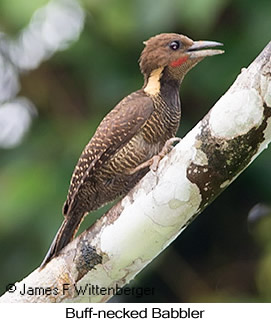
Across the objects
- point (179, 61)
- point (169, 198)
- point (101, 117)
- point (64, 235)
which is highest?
point (179, 61)

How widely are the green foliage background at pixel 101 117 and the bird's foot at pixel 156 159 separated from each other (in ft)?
2.93

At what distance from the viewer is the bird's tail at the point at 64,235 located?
327cm

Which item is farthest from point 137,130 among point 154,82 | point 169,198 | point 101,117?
point 101,117

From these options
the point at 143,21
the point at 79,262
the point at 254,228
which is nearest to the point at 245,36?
the point at 143,21

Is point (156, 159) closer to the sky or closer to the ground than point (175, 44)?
closer to the ground

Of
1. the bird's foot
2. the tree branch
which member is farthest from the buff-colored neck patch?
the tree branch

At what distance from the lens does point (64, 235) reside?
3414 millimetres

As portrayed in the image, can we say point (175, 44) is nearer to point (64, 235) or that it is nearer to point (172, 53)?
point (172, 53)

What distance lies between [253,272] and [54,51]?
1563mm

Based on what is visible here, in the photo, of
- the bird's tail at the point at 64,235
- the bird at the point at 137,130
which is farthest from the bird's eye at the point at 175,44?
the bird's tail at the point at 64,235

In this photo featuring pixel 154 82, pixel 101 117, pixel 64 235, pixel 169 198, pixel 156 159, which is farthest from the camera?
pixel 101 117

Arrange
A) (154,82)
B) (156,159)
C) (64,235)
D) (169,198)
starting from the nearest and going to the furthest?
1. (169,198)
2. (156,159)
3. (64,235)
4. (154,82)

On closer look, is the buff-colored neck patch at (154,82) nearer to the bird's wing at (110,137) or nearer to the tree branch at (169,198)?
the bird's wing at (110,137)

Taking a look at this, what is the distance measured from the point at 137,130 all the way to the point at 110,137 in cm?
10
